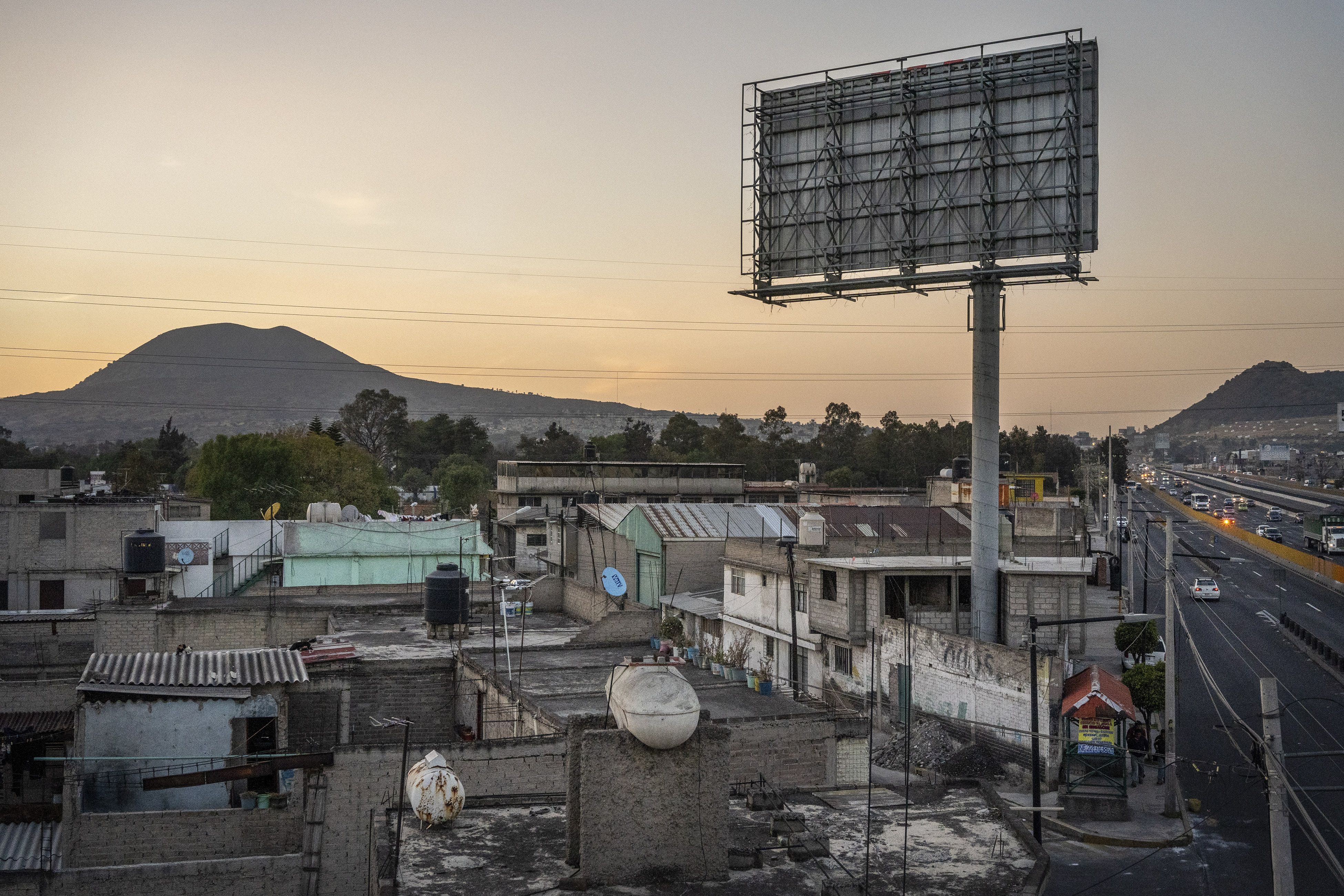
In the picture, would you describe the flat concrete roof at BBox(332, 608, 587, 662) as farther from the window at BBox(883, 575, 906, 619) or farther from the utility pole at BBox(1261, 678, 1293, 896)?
the utility pole at BBox(1261, 678, 1293, 896)

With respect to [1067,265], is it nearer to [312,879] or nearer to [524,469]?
[312,879]

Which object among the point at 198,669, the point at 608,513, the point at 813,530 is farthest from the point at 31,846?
the point at 608,513

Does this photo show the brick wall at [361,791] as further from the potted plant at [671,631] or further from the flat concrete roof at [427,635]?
the potted plant at [671,631]

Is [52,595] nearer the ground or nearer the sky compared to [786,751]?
nearer the sky

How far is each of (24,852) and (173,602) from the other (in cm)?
1475

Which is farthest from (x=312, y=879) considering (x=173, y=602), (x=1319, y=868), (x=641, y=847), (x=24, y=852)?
(x=173, y=602)

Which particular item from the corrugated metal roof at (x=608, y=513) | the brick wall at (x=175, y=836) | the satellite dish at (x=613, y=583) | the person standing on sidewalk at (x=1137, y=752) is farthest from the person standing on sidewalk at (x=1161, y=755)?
the corrugated metal roof at (x=608, y=513)

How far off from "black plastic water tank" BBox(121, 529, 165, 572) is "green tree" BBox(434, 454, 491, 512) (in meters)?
60.0

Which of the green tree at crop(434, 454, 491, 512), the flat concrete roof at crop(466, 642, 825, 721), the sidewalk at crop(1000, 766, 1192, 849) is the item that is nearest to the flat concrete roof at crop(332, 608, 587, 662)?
the flat concrete roof at crop(466, 642, 825, 721)

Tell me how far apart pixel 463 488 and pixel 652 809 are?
89.9 metres

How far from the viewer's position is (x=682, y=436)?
132875mm

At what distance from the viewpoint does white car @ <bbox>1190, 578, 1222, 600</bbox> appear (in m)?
57.1

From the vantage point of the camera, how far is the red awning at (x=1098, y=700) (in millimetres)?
22328

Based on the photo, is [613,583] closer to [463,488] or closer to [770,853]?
[770,853]
